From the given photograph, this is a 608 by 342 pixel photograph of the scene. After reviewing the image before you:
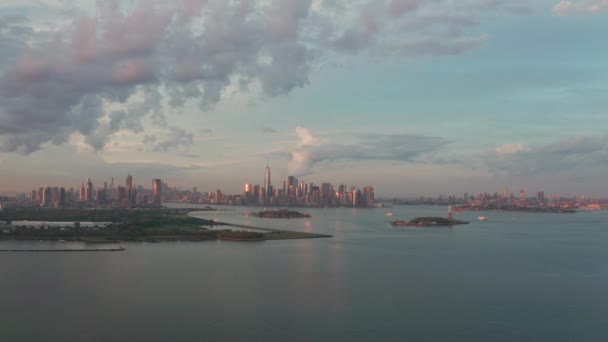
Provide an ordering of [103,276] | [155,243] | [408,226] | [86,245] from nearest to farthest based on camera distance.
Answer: [103,276], [86,245], [155,243], [408,226]

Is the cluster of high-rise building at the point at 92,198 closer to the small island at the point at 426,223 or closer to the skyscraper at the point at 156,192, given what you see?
the skyscraper at the point at 156,192

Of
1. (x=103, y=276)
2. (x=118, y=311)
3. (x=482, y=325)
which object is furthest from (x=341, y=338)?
(x=103, y=276)

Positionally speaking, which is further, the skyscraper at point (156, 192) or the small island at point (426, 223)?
the skyscraper at point (156, 192)

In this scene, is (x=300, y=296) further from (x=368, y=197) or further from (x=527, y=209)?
(x=368, y=197)

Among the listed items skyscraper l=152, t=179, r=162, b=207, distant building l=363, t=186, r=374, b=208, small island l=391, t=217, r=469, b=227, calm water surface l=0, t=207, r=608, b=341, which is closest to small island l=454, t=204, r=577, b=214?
distant building l=363, t=186, r=374, b=208

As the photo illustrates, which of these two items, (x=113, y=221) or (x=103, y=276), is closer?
(x=103, y=276)

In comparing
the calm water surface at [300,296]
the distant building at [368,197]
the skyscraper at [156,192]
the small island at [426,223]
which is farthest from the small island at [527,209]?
the calm water surface at [300,296]

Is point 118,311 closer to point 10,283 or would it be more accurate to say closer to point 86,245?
point 10,283

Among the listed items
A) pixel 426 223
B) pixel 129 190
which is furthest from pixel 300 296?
pixel 129 190

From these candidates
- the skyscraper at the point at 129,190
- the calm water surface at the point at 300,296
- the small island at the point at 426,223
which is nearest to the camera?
the calm water surface at the point at 300,296
